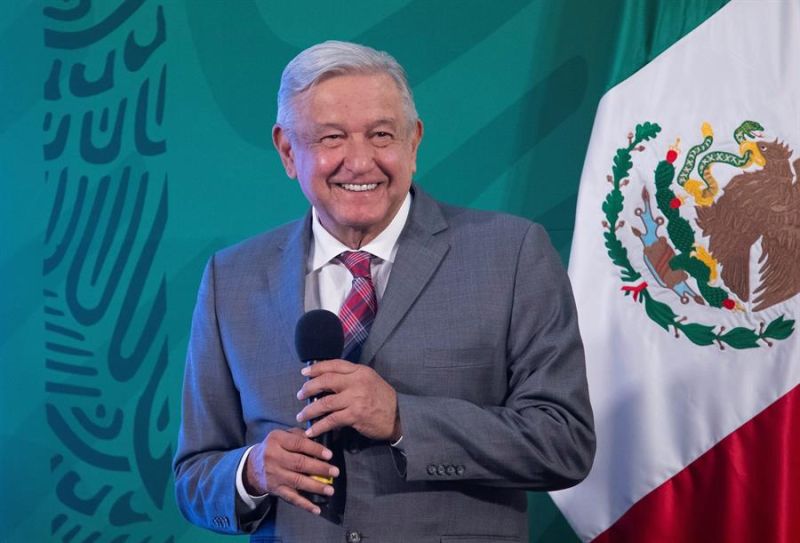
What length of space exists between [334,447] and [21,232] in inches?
78.0

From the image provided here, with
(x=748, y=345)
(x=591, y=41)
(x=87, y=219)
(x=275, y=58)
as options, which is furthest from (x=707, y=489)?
(x=87, y=219)

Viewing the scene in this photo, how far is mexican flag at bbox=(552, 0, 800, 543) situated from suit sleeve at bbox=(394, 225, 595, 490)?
0.72 metres

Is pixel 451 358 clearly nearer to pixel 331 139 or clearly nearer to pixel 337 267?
pixel 337 267

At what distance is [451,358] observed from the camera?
175 cm

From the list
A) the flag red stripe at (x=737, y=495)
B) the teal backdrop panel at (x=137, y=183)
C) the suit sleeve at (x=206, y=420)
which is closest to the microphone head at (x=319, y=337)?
the suit sleeve at (x=206, y=420)

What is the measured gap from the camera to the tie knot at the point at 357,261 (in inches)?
73.4

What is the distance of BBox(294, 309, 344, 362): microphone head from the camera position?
5.04 feet

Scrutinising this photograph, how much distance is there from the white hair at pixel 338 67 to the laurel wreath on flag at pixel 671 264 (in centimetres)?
82

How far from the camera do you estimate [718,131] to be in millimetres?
2436

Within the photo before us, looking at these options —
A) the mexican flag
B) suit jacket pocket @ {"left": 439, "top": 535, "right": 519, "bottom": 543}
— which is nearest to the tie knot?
suit jacket pocket @ {"left": 439, "top": 535, "right": 519, "bottom": 543}

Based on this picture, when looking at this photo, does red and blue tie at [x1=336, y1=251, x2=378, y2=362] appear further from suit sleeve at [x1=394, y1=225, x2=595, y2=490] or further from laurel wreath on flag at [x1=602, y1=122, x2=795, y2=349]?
laurel wreath on flag at [x1=602, y1=122, x2=795, y2=349]

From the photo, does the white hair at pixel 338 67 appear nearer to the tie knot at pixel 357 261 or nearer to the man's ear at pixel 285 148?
the man's ear at pixel 285 148

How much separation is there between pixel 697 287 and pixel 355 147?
1028 millimetres

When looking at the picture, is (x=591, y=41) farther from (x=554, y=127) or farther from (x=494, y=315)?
(x=494, y=315)
